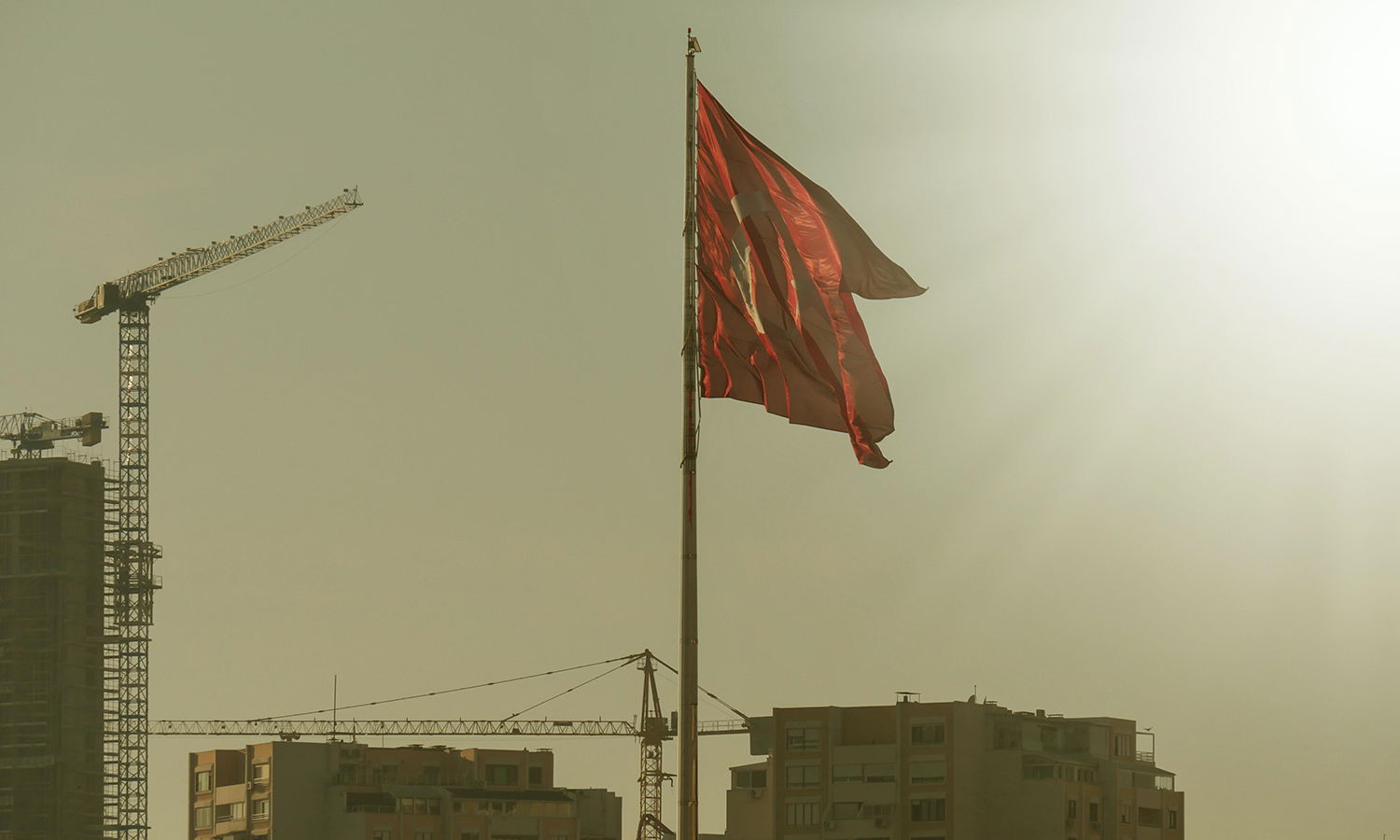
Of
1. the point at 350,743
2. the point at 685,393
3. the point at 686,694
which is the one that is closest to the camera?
the point at 686,694

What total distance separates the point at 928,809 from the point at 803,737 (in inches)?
408

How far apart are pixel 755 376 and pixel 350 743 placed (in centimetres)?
14580

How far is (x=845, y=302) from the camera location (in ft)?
118

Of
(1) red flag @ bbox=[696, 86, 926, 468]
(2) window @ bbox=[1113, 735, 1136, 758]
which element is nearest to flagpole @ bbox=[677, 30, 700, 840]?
(1) red flag @ bbox=[696, 86, 926, 468]

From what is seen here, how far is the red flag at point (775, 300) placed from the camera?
114 ft

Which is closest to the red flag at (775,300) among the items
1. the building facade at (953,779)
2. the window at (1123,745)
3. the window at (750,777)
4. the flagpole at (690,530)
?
the flagpole at (690,530)

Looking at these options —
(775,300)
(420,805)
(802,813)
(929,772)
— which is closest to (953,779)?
(929,772)

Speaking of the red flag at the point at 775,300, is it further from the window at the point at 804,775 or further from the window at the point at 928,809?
the window at the point at 804,775

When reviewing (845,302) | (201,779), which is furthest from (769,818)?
(845,302)

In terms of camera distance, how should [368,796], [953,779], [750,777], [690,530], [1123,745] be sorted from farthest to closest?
[368,796] → [750,777] → [1123,745] → [953,779] → [690,530]

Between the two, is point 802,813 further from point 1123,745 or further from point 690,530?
point 690,530

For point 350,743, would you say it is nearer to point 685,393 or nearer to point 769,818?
point 769,818

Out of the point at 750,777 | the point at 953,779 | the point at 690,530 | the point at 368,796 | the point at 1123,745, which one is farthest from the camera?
the point at 368,796

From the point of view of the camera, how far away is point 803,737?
155 m
